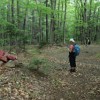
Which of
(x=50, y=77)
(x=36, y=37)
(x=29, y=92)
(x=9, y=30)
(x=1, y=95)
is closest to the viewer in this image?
(x=1, y=95)

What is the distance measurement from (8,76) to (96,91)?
3547 mm

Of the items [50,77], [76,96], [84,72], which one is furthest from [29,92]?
[84,72]

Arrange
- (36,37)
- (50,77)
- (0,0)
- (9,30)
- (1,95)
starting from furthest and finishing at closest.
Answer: (36,37) → (0,0) → (9,30) → (50,77) → (1,95)

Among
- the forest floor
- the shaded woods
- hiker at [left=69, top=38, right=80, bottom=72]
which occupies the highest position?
the shaded woods

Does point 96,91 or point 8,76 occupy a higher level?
point 8,76

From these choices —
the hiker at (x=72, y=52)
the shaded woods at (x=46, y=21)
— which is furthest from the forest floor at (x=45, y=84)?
the shaded woods at (x=46, y=21)

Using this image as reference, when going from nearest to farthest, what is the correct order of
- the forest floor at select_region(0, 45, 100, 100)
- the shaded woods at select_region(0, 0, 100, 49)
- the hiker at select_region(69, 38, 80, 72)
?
the forest floor at select_region(0, 45, 100, 100) → the hiker at select_region(69, 38, 80, 72) → the shaded woods at select_region(0, 0, 100, 49)

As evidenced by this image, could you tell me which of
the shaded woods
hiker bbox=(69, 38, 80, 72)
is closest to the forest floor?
hiker bbox=(69, 38, 80, 72)

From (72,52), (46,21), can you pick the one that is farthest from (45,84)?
(46,21)

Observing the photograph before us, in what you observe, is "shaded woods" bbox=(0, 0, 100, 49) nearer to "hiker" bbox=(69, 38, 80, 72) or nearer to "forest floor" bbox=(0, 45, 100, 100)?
"hiker" bbox=(69, 38, 80, 72)

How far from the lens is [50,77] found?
11359 millimetres

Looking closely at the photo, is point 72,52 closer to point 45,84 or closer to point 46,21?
point 45,84

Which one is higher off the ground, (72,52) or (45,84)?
(72,52)

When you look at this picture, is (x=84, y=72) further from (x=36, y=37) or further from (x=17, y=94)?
(x=36, y=37)
